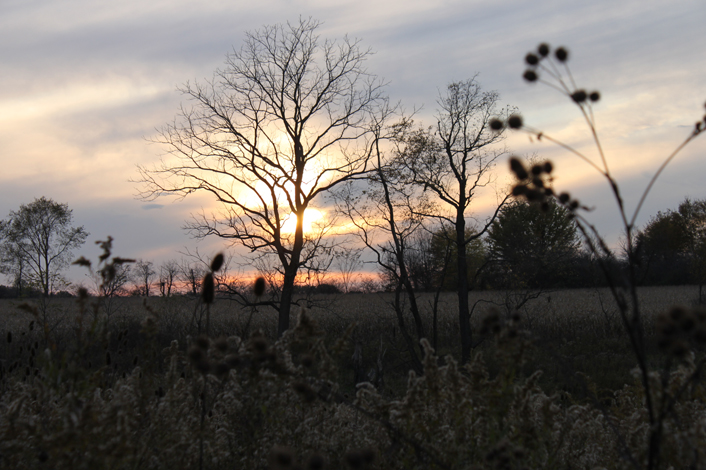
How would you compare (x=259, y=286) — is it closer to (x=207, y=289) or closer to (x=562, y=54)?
(x=207, y=289)

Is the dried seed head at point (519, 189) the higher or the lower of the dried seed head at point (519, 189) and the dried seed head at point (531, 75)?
the lower

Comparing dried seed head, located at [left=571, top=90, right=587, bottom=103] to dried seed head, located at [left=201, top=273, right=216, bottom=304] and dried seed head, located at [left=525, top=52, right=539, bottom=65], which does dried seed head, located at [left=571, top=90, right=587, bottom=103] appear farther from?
dried seed head, located at [left=201, top=273, right=216, bottom=304]

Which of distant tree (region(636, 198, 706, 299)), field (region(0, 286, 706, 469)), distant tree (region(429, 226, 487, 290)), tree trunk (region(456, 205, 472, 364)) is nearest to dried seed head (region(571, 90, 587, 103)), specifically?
field (region(0, 286, 706, 469))

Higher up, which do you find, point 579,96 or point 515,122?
point 579,96

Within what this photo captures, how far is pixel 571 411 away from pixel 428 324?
2088cm

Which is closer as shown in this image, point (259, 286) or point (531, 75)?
point (531, 75)

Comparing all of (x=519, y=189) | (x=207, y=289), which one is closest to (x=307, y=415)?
(x=207, y=289)

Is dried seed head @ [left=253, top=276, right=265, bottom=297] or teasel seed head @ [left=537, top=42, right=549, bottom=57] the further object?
dried seed head @ [left=253, top=276, right=265, bottom=297]

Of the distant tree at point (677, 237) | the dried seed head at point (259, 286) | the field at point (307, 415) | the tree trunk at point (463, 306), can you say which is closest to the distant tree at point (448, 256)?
the tree trunk at point (463, 306)

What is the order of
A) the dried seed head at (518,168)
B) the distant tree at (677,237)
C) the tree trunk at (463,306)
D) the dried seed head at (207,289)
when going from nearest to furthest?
the dried seed head at (518,168)
the dried seed head at (207,289)
the tree trunk at (463,306)
the distant tree at (677,237)

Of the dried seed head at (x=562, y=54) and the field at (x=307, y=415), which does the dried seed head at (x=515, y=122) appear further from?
the field at (x=307, y=415)

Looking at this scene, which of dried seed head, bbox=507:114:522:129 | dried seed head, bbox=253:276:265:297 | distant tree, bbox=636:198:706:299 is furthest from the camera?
distant tree, bbox=636:198:706:299

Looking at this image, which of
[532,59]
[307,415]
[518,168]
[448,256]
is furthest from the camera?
[448,256]

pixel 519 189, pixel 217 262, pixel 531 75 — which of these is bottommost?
pixel 217 262
